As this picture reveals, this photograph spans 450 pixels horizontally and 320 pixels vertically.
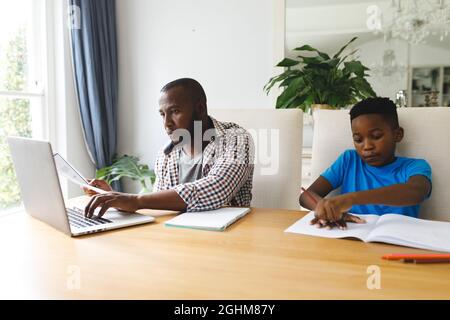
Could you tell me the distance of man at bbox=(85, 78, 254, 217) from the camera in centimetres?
109

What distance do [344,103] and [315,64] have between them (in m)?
0.23

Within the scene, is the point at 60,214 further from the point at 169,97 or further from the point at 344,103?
the point at 344,103

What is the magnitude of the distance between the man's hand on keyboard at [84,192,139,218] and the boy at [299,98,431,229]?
0.47 meters

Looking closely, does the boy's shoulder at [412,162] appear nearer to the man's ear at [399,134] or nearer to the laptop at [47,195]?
the man's ear at [399,134]

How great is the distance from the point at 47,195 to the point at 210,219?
384mm

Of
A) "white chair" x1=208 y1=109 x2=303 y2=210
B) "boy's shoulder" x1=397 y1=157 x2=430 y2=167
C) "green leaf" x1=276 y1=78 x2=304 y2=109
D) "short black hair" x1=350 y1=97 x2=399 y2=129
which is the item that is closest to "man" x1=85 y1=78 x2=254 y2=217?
"white chair" x1=208 y1=109 x2=303 y2=210

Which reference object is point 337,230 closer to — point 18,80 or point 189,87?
point 189,87

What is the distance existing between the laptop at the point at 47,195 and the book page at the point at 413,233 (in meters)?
0.54

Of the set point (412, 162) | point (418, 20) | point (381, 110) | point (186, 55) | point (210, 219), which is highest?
point (418, 20)

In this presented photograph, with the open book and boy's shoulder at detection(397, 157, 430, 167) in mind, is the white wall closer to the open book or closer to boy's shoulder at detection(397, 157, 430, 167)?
boy's shoulder at detection(397, 157, 430, 167)

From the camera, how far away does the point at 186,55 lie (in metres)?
2.78

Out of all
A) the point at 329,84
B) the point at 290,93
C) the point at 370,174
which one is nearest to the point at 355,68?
the point at 329,84

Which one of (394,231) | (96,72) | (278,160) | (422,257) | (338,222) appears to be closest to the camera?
(422,257)
